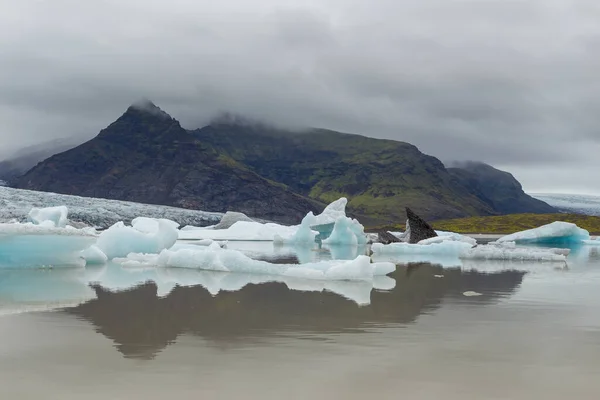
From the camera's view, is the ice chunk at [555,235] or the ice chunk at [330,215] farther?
the ice chunk at [330,215]

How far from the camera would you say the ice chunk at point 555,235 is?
5194 cm

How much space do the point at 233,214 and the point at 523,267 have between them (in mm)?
52325

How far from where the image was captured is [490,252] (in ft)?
99.0

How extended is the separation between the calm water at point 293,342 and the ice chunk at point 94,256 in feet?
20.5

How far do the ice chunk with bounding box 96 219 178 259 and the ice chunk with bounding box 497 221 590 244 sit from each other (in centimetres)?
3816

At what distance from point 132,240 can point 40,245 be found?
5.10 metres

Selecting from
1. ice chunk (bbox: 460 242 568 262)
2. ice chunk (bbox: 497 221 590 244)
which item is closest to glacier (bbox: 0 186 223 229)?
ice chunk (bbox: 460 242 568 262)

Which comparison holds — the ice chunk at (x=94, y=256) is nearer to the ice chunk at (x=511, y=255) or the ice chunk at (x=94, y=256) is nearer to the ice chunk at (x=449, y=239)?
the ice chunk at (x=511, y=255)

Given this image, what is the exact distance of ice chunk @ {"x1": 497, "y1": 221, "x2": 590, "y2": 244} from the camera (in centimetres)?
5194

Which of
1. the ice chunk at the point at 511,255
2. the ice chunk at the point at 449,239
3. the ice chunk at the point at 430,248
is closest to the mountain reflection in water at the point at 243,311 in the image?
the ice chunk at the point at 511,255

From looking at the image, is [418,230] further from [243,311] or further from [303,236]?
[243,311]

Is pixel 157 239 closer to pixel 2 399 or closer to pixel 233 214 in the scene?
pixel 2 399

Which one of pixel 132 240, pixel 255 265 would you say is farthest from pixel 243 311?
pixel 132 240

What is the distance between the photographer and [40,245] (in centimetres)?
2136
